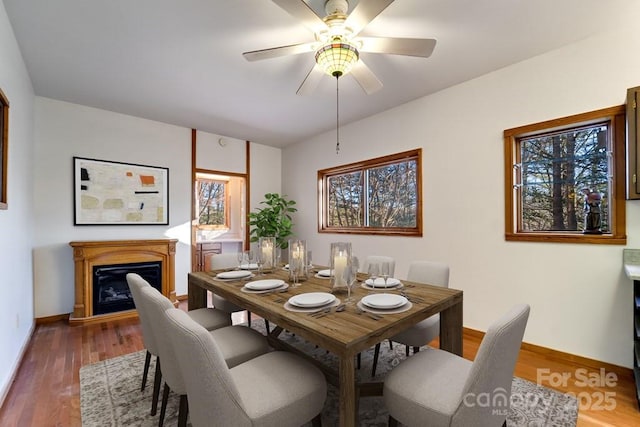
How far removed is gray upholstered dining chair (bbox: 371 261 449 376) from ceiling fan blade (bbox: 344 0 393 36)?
1793 mm

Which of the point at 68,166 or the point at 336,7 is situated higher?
the point at 336,7

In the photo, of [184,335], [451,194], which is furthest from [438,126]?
[184,335]

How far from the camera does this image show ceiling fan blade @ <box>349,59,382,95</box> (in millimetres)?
2227

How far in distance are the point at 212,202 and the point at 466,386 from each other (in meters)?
5.75

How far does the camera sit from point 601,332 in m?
2.28

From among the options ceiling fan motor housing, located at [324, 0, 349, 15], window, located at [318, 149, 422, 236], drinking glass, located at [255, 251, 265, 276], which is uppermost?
ceiling fan motor housing, located at [324, 0, 349, 15]

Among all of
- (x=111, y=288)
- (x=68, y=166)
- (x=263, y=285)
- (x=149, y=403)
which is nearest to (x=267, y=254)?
(x=263, y=285)

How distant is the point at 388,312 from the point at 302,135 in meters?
3.90

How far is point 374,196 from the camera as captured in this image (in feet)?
13.5

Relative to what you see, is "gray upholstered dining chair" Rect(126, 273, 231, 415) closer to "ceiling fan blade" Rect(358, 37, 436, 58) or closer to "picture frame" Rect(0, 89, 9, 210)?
"picture frame" Rect(0, 89, 9, 210)

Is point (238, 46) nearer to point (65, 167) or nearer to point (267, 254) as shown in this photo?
point (267, 254)

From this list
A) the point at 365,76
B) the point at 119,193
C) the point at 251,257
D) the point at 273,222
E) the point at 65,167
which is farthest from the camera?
the point at 273,222

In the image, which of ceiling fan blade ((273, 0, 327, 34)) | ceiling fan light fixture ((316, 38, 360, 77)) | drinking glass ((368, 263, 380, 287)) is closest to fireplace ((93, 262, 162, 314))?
drinking glass ((368, 263, 380, 287))

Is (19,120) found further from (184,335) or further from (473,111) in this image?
(473,111)
